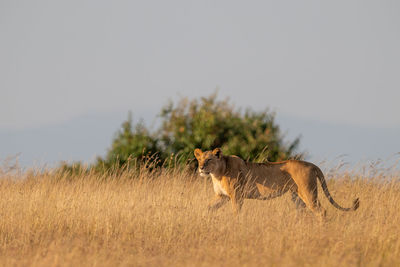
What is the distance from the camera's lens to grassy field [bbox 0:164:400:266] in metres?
7.14

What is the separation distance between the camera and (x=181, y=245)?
844 cm

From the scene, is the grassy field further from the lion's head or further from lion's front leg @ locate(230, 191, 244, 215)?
the lion's head

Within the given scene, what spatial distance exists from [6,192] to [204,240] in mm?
5741

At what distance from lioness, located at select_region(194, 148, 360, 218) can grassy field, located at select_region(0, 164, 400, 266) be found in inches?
11.3

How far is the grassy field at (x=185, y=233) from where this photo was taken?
23.4ft

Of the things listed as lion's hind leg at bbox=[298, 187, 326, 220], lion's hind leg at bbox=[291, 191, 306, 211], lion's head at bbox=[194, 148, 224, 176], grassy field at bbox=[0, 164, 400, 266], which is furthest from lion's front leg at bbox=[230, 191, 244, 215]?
lion's hind leg at bbox=[298, 187, 326, 220]

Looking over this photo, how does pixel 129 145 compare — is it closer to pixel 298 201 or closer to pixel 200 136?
pixel 200 136

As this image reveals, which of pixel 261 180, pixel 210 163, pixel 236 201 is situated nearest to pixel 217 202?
pixel 236 201

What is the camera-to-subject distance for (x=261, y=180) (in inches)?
407

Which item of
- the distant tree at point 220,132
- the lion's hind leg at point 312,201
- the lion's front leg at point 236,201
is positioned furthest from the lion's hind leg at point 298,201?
Answer: the distant tree at point 220,132

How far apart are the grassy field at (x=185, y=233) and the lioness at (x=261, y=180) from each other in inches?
11.3

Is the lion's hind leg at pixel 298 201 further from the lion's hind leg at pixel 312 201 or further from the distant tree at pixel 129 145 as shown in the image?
the distant tree at pixel 129 145

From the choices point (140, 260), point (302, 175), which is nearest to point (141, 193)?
point (302, 175)

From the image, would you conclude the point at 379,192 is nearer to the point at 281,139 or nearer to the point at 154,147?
the point at 281,139
